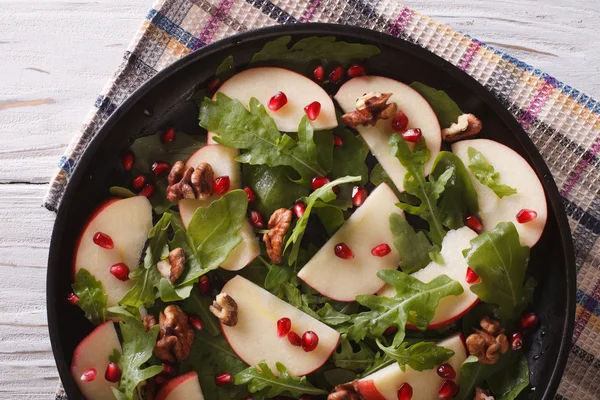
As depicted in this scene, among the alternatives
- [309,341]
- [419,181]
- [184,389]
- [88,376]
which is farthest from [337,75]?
[88,376]

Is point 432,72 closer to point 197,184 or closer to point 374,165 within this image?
point 374,165

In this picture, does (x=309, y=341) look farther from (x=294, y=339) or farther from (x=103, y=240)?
(x=103, y=240)

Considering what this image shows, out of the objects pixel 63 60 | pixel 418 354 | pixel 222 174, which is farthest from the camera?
pixel 63 60

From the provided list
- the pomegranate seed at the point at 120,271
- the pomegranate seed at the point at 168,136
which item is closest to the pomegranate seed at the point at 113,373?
the pomegranate seed at the point at 120,271

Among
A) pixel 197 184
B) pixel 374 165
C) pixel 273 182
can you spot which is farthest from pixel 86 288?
pixel 374 165

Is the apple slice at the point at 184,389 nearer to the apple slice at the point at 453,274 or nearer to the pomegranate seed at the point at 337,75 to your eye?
the apple slice at the point at 453,274
